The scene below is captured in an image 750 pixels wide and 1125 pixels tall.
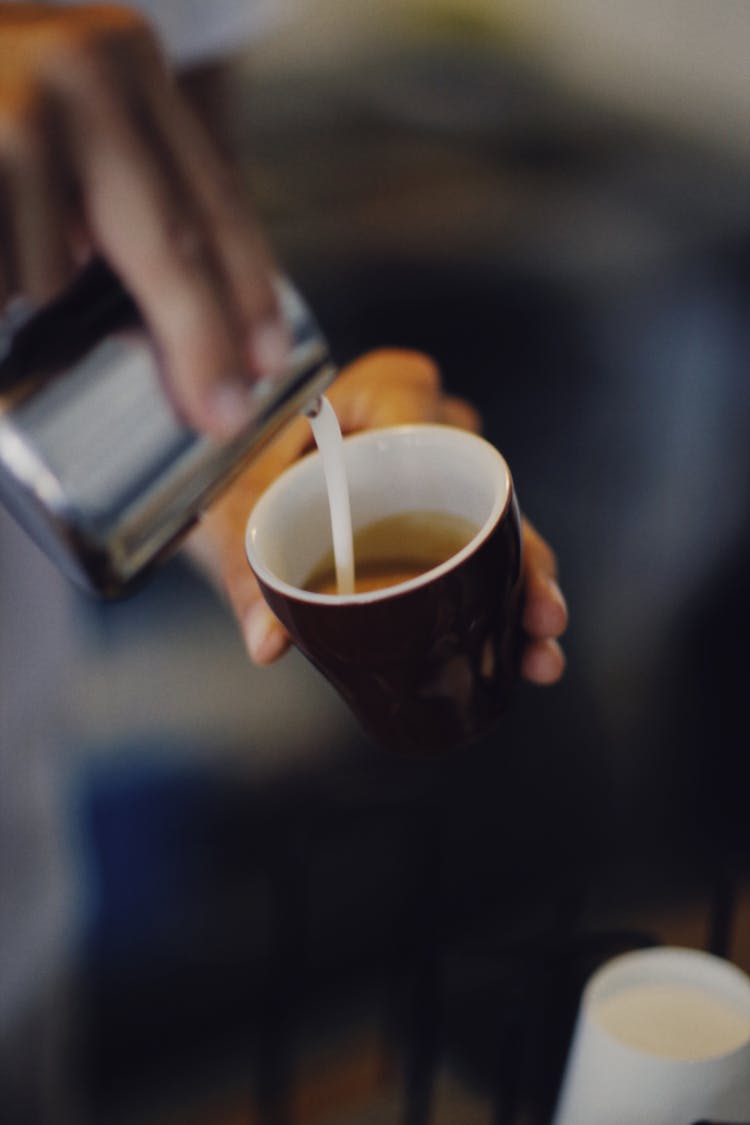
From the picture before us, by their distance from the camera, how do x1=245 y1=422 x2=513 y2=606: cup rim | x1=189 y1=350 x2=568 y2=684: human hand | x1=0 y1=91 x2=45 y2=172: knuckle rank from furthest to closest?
1. x1=189 y1=350 x2=568 y2=684: human hand
2. x1=245 y1=422 x2=513 y2=606: cup rim
3. x1=0 y1=91 x2=45 y2=172: knuckle

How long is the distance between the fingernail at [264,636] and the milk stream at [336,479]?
0.04 meters

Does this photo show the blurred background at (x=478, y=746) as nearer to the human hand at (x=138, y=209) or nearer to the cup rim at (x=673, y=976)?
the cup rim at (x=673, y=976)

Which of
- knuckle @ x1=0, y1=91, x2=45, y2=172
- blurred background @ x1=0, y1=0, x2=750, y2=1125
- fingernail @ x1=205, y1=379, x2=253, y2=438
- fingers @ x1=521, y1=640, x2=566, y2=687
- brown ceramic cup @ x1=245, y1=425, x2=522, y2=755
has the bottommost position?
blurred background @ x1=0, y1=0, x2=750, y2=1125

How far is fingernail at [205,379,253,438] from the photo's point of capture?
36 cm

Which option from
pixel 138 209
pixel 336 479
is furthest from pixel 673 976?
pixel 138 209

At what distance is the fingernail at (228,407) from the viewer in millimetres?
356

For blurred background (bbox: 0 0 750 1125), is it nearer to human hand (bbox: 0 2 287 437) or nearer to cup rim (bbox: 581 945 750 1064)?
cup rim (bbox: 581 945 750 1064)

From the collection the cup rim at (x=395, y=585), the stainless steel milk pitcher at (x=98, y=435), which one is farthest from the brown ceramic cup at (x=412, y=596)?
the stainless steel milk pitcher at (x=98, y=435)

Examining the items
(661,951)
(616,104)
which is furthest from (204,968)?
(616,104)

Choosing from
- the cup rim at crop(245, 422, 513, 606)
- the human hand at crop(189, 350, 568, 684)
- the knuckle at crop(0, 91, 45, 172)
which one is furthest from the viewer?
the human hand at crop(189, 350, 568, 684)

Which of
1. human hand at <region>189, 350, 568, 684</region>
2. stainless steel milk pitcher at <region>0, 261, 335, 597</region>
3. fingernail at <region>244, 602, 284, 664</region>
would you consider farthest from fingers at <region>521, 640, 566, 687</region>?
stainless steel milk pitcher at <region>0, 261, 335, 597</region>

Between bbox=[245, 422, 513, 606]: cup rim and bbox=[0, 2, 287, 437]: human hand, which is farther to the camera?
bbox=[245, 422, 513, 606]: cup rim

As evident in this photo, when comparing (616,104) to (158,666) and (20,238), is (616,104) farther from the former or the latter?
(20,238)

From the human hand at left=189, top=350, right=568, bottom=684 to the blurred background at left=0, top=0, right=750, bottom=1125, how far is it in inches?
3.9
